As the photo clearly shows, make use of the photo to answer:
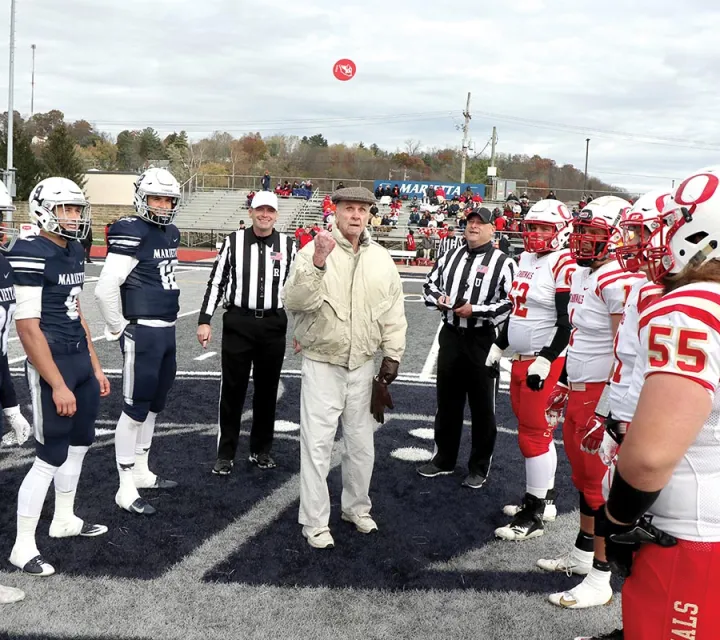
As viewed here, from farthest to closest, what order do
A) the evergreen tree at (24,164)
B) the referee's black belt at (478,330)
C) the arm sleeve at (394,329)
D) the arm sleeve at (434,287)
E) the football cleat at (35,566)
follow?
the evergreen tree at (24,164) < the arm sleeve at (434,287) < the referee's black belt at (478,330) < the arm sleeve at (394,329) < the football cleat at (35,566)

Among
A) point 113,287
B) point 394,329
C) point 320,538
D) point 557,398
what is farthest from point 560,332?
point 113,287

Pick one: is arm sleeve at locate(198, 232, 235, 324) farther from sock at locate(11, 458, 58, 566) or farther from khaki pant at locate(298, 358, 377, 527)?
sock at locate(11, 458, 58, 566)

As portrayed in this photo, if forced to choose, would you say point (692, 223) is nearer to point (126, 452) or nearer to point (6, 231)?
point (6, 231)

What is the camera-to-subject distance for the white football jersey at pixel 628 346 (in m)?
2.16

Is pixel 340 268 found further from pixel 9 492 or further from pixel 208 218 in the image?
pixel 208 218

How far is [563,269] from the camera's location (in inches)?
152

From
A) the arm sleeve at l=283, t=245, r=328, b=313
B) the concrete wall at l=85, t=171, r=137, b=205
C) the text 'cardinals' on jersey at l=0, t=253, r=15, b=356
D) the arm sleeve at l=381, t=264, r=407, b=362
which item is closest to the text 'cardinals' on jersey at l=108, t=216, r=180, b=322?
the text 'cardinals' on jersey at l=0, t=253, r=15, b=356

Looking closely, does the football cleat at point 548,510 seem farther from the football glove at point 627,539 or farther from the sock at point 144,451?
the football glove at point 627,539

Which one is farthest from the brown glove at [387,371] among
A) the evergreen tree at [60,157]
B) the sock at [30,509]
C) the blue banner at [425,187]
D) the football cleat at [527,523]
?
the evergreen tree at [60,157]

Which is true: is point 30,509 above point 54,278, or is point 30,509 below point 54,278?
below

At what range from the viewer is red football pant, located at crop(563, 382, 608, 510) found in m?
3.20

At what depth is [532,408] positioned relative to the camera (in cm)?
386

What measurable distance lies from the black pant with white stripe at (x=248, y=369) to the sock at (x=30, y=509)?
1.53 m

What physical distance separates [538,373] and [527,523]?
0.93 metres
